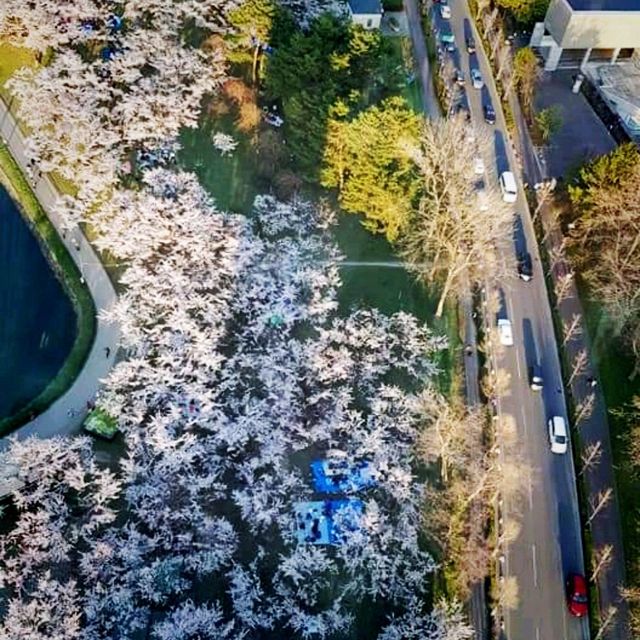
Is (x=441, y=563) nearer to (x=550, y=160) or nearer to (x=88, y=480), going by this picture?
(x=88, y=480)

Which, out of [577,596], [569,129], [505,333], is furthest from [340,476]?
[569,129]

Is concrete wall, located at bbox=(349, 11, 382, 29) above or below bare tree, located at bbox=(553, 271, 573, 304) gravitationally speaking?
above

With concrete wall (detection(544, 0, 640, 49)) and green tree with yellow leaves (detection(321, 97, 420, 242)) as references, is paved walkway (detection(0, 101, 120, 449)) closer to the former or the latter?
green tree with yellow leaves (detection(321, 97, 420, 242))

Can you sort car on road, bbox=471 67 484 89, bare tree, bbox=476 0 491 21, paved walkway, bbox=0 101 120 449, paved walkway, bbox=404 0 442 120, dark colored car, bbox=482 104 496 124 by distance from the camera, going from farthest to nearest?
bare tree, bbox=476 0 491 21, car on road, bbox=471 67 484 89, paved walkway, bbox=404 0 442 120, dark colored car, bbox=482 104 496 124, paved walkway, bbox=0 101 120 449

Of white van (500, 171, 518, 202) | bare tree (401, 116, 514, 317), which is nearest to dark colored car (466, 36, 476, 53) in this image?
white van (500, 171, 518, 202)

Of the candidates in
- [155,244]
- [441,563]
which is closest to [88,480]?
[155,244]

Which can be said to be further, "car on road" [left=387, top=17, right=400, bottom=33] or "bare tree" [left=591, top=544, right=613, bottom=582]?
"car on road" [left=387, top=17, right=400, bottom=33]
